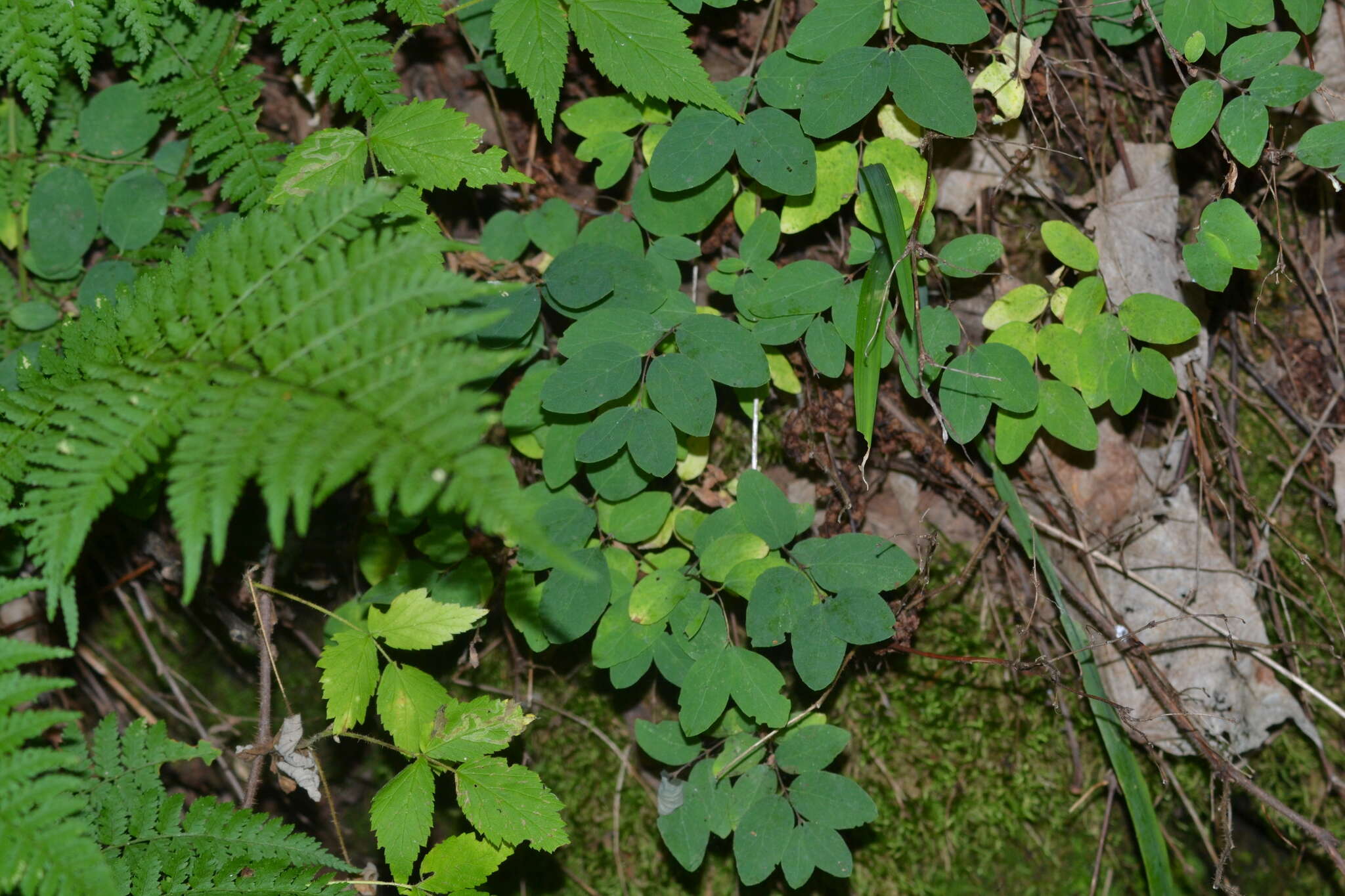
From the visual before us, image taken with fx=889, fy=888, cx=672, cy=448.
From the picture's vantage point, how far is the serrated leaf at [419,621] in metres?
1.92

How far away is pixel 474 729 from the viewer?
6.48ft

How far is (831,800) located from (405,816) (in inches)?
37.1

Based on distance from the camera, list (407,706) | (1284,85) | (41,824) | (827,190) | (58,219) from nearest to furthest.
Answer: (41,824)
(1284,85)
(407,706)
(827,190)
(58,219)

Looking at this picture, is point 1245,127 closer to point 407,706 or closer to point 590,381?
point 590,381

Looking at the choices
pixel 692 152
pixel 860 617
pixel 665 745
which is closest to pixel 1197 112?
pixel 692 152

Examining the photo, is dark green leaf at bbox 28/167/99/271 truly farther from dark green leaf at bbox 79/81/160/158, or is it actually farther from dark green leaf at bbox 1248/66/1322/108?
dark green leaf at bbox 1248/66/1322/108

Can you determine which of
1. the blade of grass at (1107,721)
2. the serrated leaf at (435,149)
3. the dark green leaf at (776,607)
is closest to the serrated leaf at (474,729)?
the dark green leaf at (776,607)

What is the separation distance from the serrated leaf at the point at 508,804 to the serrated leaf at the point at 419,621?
29 cm

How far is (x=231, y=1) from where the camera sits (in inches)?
90.4

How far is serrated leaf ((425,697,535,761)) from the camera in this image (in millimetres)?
1945

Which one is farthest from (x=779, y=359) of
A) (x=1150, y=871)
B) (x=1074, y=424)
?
(x=1150, y=871)

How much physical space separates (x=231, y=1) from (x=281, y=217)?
1.04 m

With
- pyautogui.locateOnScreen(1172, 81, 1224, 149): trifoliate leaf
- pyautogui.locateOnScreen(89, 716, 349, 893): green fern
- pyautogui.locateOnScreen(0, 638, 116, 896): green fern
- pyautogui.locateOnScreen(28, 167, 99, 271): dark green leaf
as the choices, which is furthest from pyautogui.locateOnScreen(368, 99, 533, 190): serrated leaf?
pyautogui.locateOnScreen(1172, 81, 1224, 149): trifoliate leaf

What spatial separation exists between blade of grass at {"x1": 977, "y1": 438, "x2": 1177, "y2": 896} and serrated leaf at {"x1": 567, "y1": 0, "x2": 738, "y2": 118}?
1.11 m
